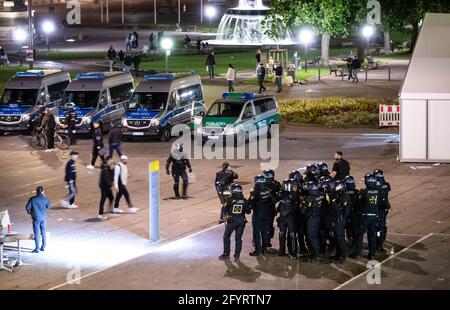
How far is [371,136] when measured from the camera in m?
36.6

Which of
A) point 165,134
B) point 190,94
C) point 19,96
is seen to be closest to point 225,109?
point 165,134

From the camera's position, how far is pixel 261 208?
2048 centimetres

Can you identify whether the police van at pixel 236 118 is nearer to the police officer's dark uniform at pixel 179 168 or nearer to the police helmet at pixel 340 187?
the police officer's dark uniform at pixel 179 168

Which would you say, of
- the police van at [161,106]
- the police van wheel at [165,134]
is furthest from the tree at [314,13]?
the police van wheel at [165,134]

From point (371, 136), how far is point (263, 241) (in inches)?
656

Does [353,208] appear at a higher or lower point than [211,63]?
lower

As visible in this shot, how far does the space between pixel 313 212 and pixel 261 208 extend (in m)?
1.02

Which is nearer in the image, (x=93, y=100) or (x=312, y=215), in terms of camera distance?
(x=312, y=215)

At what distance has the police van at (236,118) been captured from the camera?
34.8 m

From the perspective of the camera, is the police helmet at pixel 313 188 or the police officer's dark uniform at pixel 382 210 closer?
the police helmet at pixel 313 188

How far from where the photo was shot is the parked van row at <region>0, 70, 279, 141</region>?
35.6 meters

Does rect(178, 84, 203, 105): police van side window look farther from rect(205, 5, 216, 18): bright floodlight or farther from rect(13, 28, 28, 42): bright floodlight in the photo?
rect(205, 5, 216, 18): bright floodlight

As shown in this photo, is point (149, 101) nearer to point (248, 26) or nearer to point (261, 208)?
point (261, 208)

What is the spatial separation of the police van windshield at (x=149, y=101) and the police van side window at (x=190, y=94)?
82 centimetres
